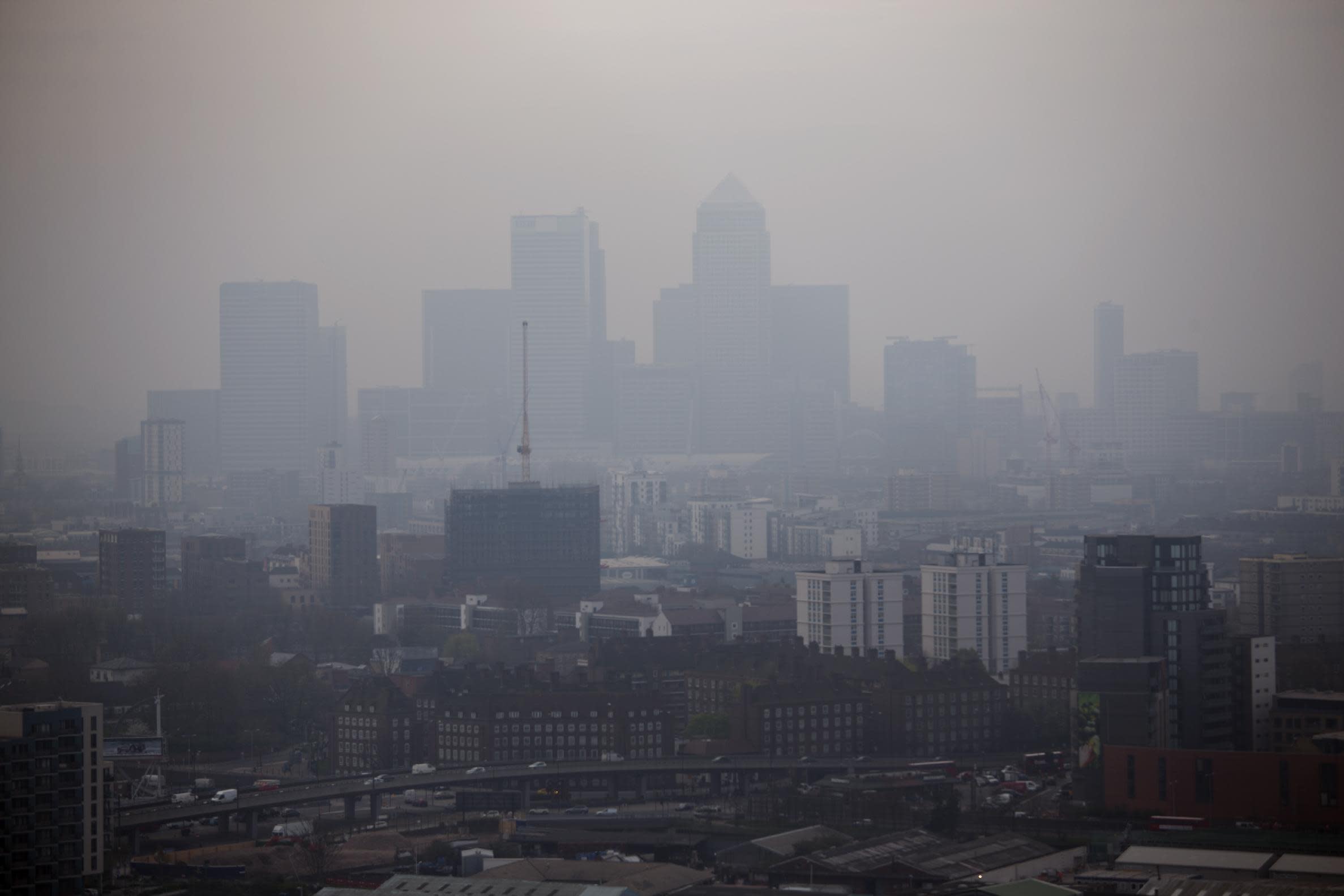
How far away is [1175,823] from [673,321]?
44820 mm

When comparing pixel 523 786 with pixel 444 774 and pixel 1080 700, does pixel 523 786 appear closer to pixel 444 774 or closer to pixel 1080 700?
pixel 444 774

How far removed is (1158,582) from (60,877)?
647cm

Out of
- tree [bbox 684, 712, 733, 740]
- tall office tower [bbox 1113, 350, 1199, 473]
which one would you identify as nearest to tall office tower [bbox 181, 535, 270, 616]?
tree [bbox 684, 712, 733, 740]

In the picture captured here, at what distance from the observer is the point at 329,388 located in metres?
49.3

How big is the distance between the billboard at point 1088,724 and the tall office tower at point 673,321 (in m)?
43.1

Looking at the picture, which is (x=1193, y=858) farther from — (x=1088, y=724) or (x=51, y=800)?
(x=51, y=800)

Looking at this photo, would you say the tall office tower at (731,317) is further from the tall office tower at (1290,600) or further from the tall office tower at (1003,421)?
the tall office tower at (1290,600)

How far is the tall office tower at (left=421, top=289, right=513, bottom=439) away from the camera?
5450 cm

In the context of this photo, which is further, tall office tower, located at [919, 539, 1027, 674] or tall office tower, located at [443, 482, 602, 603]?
tall office tower, located at [443, 482, 602, 603]

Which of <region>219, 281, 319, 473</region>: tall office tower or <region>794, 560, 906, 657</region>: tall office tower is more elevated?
<region>219, 281, 319, 473</region>: tall office tower

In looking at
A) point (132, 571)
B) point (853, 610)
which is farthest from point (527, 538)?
point (853, 610)

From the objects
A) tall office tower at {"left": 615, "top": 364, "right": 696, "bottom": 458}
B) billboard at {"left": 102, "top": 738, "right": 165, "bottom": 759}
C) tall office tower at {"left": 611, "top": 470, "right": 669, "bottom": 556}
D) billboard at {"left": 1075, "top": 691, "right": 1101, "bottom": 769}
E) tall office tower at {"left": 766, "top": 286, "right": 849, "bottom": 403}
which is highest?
tall office tower at {"left": 766, "top": 286, "right": 849, "bottom": 403}

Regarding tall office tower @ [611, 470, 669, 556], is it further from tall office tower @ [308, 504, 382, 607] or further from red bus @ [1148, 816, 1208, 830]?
red bus @ [1148, 816, 1208, 830]

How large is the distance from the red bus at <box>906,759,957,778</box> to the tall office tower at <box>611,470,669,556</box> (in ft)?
71.6
